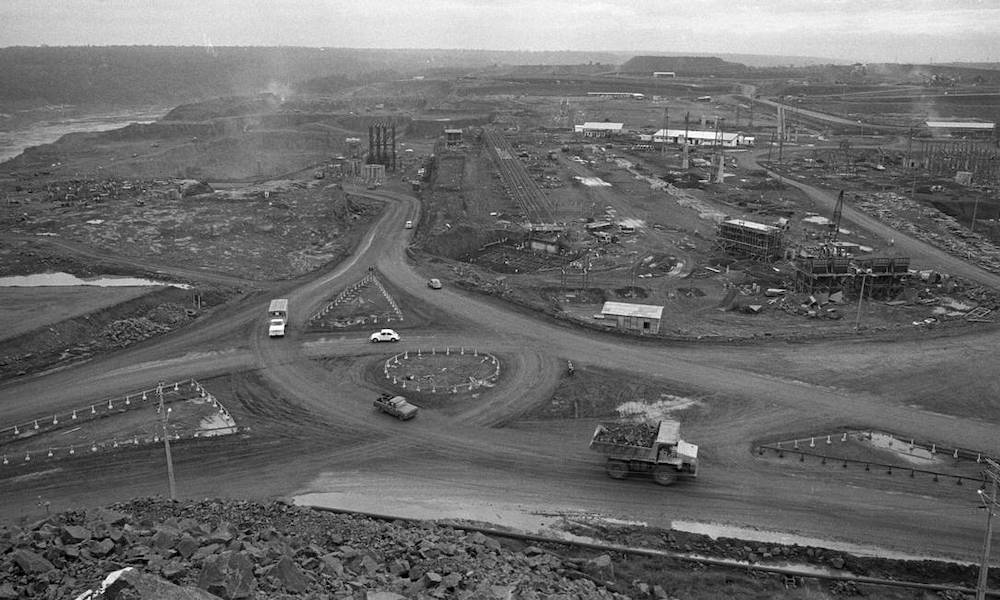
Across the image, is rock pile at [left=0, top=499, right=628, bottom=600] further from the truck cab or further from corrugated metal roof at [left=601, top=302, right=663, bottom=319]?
corrugated metal roof at [left=601, top=302, right=663, bottom=319]

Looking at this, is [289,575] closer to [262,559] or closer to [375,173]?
[262,559]

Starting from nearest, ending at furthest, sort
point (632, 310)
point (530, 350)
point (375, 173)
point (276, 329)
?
1. point (530, 350)
2. point (276, 329)
3. point (632, 310)
4. point (375, 173)

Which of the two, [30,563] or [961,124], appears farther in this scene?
[961,124]

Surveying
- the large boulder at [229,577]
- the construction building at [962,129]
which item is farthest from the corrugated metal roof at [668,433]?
the construction building at [962,129]

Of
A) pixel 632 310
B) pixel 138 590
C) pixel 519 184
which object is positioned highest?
pixel 519 184

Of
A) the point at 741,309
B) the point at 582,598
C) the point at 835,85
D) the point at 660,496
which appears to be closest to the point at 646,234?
the point at 741,309

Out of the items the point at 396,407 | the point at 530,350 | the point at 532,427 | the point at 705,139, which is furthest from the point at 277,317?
the point at 705,139

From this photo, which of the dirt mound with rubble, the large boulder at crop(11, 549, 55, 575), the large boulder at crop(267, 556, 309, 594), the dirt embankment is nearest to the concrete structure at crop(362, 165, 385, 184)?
the dirt embankment
